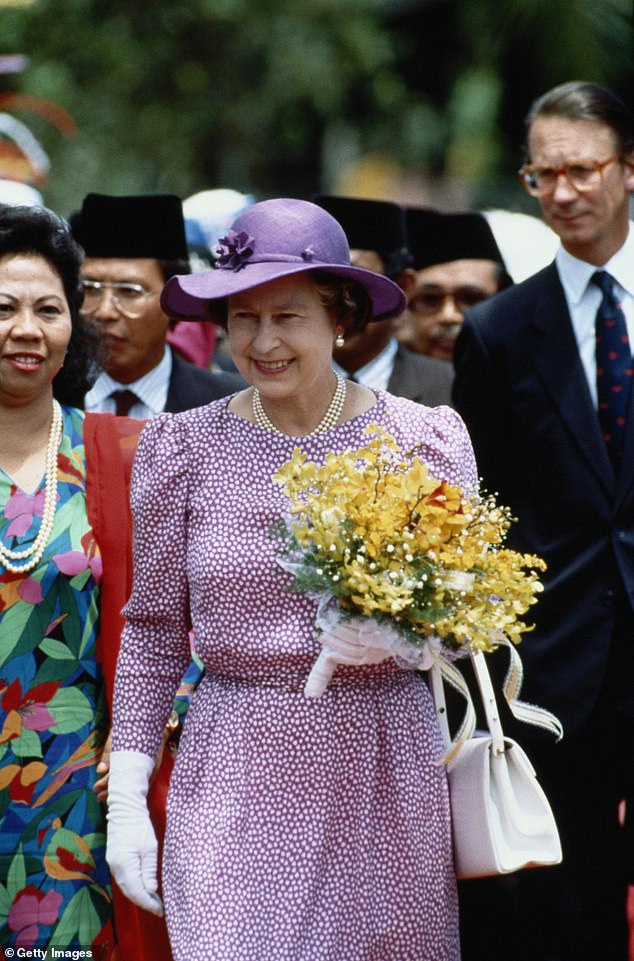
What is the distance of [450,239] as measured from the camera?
7.66 meters

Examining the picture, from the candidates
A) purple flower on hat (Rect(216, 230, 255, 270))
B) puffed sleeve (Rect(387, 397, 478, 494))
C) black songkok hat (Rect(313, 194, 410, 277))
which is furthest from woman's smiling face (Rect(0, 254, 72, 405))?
black songkok hat (Rect(313, 194, 410, 277))

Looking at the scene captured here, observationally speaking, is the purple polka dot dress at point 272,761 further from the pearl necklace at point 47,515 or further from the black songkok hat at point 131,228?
the black songkok hat at point 131,228

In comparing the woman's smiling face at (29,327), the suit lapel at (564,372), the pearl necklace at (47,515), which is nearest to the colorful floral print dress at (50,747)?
the pearl necklace at (47,515)

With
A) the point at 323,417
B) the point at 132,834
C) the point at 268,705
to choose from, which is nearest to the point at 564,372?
the point at 323,417

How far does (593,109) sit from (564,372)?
844mm

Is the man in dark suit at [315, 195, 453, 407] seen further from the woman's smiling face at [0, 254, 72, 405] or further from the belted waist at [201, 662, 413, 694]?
the belted waist at [201, 662, 413, 694]

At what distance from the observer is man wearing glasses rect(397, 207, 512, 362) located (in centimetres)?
766

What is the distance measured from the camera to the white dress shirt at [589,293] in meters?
5.47

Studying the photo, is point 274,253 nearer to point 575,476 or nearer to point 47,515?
point 47,515

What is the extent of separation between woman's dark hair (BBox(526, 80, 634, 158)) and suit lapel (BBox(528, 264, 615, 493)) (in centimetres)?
46

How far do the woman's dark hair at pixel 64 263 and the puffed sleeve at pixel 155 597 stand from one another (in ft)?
2.48

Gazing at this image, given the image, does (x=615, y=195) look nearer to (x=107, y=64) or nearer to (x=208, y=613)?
(x=208, y=613)

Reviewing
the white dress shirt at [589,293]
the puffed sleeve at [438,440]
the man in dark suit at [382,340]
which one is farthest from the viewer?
the man in dark suit at [382,340]

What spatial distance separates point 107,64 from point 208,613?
15283 mm
